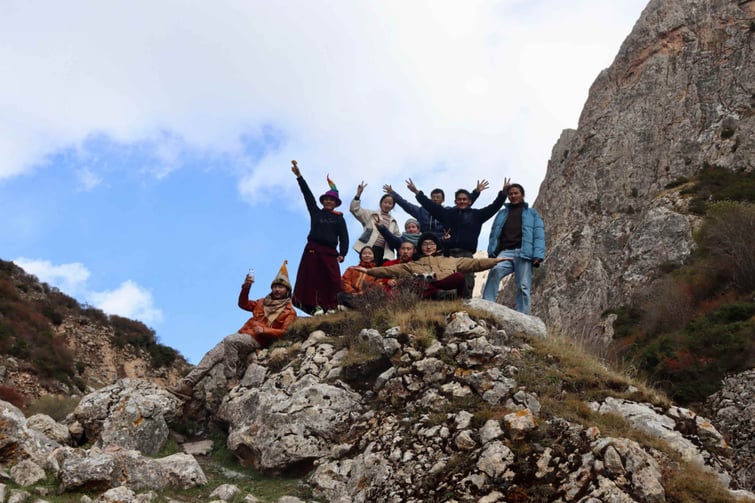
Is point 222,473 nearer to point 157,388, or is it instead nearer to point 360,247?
point 157,388

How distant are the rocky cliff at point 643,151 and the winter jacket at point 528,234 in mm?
24141

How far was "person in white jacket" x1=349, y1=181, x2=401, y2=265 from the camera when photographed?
1355cm

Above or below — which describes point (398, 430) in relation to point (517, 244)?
below

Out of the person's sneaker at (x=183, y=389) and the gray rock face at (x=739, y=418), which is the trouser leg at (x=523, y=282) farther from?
the person's sneaker at (x=183, y=389)

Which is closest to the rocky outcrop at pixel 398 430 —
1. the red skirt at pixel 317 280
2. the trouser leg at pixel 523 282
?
the trouser leg at pixel 523 282

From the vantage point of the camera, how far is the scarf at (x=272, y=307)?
38.5ft

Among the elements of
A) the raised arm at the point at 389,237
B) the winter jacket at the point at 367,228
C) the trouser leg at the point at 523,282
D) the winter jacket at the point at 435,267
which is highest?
the winter jacket at the point at 367,228

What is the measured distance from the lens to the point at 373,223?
45.8ft

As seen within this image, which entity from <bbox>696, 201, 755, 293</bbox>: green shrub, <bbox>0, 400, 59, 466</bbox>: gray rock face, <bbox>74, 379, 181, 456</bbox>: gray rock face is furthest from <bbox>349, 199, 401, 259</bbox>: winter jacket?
<bbox>696, 201, 755, 293</bbox>: green shrub

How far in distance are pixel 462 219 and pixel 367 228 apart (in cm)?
232

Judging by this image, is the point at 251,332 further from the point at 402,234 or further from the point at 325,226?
the point at 402,234

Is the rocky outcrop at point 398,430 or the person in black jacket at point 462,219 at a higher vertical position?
the person in black jacket at point 462,219

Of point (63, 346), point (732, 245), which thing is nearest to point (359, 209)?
point (732, 245)

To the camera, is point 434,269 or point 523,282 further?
point 523,282
